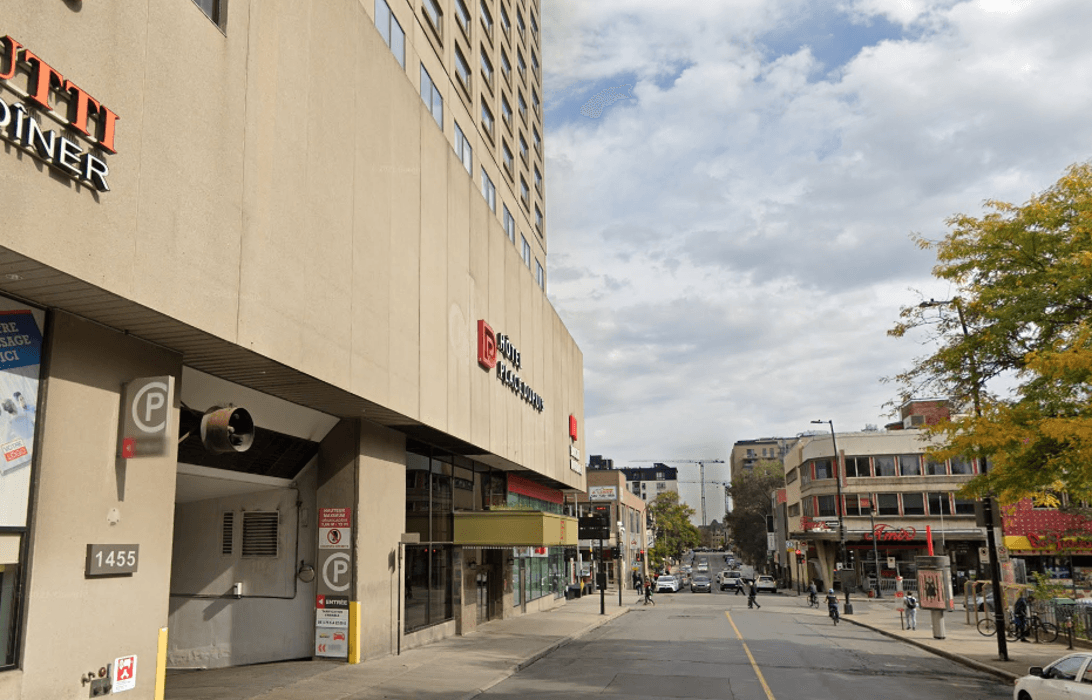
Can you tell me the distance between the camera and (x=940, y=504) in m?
63.6

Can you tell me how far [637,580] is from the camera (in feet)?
217

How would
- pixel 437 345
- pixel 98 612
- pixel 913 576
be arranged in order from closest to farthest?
pixel 98 612 → pixel 437 345 → pixel 913 576

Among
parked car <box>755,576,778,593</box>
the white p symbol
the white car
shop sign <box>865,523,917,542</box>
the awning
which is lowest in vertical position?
parked car <box>755,576,778,593</box>

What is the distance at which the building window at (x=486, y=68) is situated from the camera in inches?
1385

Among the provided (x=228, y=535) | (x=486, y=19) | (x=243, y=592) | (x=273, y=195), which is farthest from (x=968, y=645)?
(x=486, y=19)

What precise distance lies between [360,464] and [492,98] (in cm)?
2153

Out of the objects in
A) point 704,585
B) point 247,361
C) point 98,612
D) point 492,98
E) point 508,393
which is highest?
point 492,98

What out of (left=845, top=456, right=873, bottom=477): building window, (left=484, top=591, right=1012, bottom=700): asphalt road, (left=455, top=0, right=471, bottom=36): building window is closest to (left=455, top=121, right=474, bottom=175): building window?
(left=455, top=0, right=471, bottom=36): building window

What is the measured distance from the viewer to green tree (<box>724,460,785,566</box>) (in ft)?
347

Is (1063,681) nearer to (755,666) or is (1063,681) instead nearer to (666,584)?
(755,666)

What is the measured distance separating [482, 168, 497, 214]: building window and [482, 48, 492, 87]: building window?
4.47 meters

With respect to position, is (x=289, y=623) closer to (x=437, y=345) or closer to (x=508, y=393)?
(x=437, y=345)

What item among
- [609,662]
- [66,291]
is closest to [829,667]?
[609,662]

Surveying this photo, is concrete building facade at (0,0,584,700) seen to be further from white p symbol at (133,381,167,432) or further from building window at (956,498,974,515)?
building window at (956,498,974,515)
